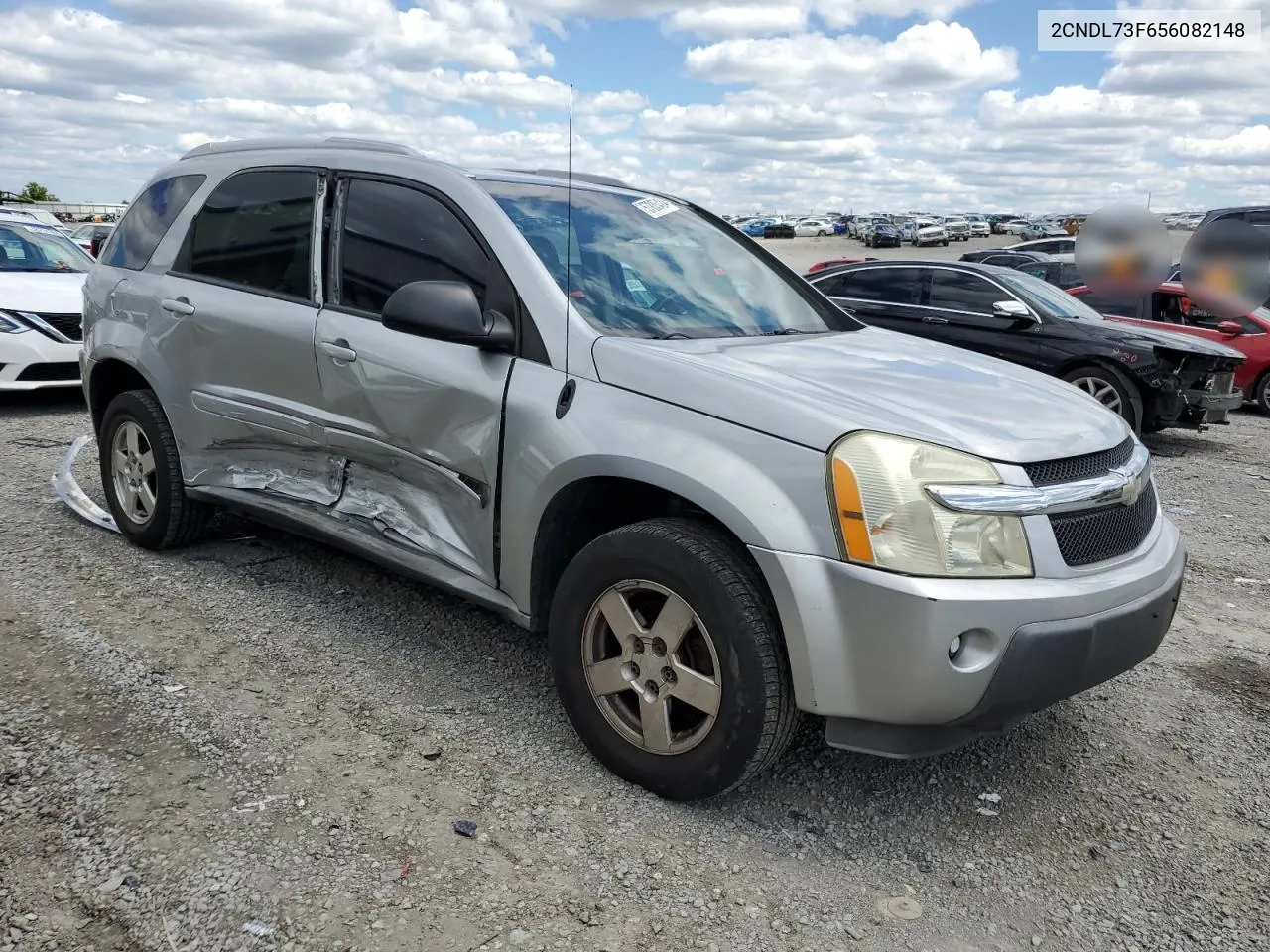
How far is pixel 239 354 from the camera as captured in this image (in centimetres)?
412

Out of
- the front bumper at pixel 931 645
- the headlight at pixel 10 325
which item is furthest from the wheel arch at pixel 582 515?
the headlight at pixel 10 325

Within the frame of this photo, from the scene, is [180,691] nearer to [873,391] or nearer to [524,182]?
[524,182]

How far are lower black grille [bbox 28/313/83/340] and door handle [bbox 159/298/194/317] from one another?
4766 millimetres

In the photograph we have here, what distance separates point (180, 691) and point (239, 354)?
1.36m

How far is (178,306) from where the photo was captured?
440cm

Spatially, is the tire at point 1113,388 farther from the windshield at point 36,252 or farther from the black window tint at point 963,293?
the windshield at point 36,252

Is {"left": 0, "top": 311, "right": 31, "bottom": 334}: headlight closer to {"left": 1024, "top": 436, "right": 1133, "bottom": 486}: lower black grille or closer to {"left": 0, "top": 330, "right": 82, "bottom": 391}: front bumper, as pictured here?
{"left": 0, "top": 330, "right": 82, "bottom": 391}: front bumper

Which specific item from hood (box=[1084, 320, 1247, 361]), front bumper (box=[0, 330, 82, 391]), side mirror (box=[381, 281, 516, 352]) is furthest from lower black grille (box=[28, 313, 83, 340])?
hood (box=[1084, 320, 1247, 361])

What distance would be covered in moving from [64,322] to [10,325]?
1.33 feet

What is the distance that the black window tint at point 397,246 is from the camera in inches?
135

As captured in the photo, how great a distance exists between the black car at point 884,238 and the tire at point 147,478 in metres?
46.4

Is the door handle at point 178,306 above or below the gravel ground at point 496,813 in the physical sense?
above

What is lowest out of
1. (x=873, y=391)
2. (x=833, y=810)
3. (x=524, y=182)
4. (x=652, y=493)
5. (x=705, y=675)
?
(x=833, y=810)

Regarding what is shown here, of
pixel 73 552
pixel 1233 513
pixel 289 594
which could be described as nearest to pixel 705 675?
pixel 289 594
